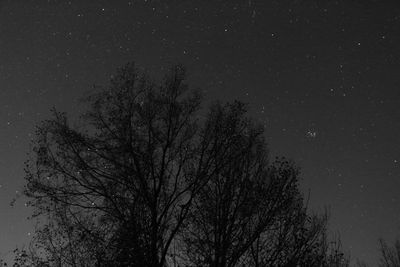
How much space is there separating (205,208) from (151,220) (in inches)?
86.3

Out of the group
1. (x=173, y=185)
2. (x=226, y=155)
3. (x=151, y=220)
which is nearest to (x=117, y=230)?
(x=151, y=220)

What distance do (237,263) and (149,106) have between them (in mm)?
6281

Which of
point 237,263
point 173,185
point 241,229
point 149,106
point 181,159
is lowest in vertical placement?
point 237,263

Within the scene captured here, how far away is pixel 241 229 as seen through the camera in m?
14.8

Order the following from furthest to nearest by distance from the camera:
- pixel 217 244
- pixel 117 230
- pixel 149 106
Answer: pixel 149 106 < pixel 217 244 < pixel 117 230

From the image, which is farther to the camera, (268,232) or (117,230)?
(268,232)

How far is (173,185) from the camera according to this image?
1508cm

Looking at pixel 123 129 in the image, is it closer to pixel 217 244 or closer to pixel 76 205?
pixel 76 205

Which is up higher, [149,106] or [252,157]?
[149,106]

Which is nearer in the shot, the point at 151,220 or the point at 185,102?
the point at 151,220

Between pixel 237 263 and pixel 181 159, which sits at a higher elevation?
pixel 181 159

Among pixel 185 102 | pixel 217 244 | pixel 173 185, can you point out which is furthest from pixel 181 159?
pixel 217 244

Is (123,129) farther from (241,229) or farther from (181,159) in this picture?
(241,229)

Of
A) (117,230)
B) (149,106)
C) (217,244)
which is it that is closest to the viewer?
(117,230)
